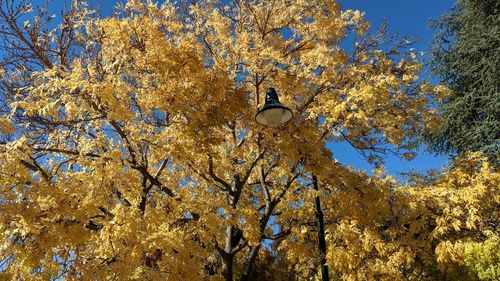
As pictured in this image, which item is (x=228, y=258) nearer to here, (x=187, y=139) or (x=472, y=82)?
(x=187, y=139)

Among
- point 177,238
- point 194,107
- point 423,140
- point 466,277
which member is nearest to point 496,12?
point 423,140

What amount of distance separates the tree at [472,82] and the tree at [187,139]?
29.6ft

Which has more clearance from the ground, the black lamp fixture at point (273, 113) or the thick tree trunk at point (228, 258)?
the black lamp fixture at point (273, 113)

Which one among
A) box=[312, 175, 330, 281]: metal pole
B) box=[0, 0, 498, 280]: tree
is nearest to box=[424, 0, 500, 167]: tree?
box=[0, 0, 498, 280]: tree

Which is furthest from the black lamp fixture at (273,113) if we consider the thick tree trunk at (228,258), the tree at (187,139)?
the thick tree trunk at (228,258)

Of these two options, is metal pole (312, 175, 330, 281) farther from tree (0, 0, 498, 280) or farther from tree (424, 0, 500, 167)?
tree (424, 0, 500, 167)

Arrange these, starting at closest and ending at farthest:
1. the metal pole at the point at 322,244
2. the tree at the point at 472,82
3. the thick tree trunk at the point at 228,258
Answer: the metal pole at the point at 322,244
the thick tree trunk at the point at 228,258
the tree at the point at 472,82

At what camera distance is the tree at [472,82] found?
1697 cm

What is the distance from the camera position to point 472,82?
Result: 18969 mm

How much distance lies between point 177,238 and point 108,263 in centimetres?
93

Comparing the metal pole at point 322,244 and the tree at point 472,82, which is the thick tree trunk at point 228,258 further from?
the tree at point 472,82

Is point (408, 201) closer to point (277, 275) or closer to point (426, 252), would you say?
point (426, 252)

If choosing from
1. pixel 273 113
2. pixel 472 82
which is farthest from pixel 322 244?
pixel 472 82

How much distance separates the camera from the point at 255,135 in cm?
788
